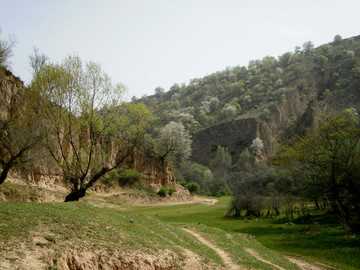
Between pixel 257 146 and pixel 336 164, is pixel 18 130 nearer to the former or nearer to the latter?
pixel 336 164

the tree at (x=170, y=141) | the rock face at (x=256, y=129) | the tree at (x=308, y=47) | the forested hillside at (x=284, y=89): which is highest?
the tree at (x=308, y=47)

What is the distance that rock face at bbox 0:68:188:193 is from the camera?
88.1 ft

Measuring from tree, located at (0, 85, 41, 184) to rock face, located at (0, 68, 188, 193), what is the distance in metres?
0.72

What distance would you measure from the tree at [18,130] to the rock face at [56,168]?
2.35 feet

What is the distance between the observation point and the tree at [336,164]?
845 inches

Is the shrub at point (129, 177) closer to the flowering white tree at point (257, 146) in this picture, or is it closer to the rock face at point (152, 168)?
the rock face at point (152, 168)

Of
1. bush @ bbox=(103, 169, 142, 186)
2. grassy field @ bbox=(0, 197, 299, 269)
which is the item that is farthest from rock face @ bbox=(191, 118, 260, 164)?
grassy field @ bbox=(0, 197, 299, 269)

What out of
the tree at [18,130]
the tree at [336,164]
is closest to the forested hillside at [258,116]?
the tree at [336,164]

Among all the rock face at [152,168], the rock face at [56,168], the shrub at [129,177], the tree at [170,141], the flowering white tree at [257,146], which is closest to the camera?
the rock face at [56,168]

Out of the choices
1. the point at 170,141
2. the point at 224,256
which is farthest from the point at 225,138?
the point at 224,256

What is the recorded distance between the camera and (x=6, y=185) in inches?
869

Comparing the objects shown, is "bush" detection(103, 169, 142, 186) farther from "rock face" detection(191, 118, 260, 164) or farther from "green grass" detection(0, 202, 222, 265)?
"rock face" detection(191, 118, 260, 164)

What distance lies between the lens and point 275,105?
110562 mm

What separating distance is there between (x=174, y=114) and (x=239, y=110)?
3107 centimetres
